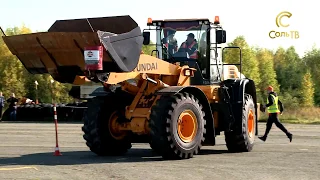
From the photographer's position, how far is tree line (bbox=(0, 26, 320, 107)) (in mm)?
76062

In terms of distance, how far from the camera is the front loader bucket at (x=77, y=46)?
12.4m

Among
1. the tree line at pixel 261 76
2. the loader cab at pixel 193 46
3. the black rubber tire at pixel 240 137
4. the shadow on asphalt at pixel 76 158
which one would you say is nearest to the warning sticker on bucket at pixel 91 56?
the shadow on asphalt at pixel 76 158

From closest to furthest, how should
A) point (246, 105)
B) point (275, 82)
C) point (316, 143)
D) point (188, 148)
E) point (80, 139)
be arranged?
point (188, 148) → point (246, 105) → point (316, 143) → point (80, 139) → point (275, 82)

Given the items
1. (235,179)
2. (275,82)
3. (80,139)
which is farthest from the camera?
(275,82)

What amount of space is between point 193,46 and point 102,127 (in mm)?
2910

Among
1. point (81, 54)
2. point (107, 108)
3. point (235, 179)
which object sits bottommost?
point (235, 179)

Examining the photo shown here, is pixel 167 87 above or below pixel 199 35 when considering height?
below

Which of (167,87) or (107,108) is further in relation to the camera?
(107,108)

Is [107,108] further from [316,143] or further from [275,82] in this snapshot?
[275,82]

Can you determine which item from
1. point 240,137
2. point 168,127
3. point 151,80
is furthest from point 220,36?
point 168,127

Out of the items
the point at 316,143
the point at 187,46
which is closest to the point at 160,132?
the point at 187,46

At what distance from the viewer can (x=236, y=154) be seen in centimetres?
1530

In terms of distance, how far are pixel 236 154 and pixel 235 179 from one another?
176 inches

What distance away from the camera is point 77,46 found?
41.2ft
